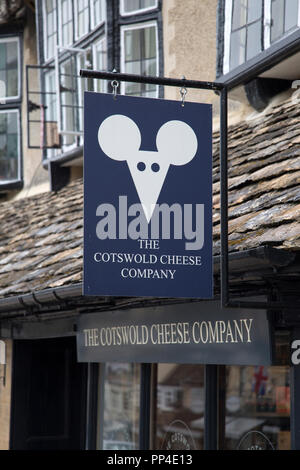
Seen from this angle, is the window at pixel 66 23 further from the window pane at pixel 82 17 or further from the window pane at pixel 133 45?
the window pane at pixel 133 45

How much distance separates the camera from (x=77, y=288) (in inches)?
274

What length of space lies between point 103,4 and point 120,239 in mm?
6650

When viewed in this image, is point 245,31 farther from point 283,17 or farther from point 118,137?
point 118,137

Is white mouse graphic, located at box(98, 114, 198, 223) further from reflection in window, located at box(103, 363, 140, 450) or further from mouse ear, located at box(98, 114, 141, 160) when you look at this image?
reflection in window, located at box(103, 363, 140, 450)

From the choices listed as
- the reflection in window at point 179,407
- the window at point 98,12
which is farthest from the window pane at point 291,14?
the window at point 98,12

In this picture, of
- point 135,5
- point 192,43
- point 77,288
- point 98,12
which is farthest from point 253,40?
point 98,12

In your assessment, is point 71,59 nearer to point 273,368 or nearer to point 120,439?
point 120,439

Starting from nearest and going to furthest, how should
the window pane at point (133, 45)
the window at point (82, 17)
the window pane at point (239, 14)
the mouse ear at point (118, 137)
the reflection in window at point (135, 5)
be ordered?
the mouse ear at point (118, 137)
the window pane at point (239, 14)
the reflection in window at point (135, 5)
the window pane at point (133, 45)
the window at point (82, 17)

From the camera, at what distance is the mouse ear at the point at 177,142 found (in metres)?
5.63

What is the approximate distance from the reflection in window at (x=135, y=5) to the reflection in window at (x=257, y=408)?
5129mm

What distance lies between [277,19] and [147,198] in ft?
10.2

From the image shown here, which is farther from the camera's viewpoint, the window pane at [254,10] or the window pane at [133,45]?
the window pane at [133,45]

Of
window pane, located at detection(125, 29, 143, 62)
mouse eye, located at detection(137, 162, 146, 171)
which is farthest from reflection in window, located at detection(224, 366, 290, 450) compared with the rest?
window pane, located at detection(125, 29, 143, 62)
